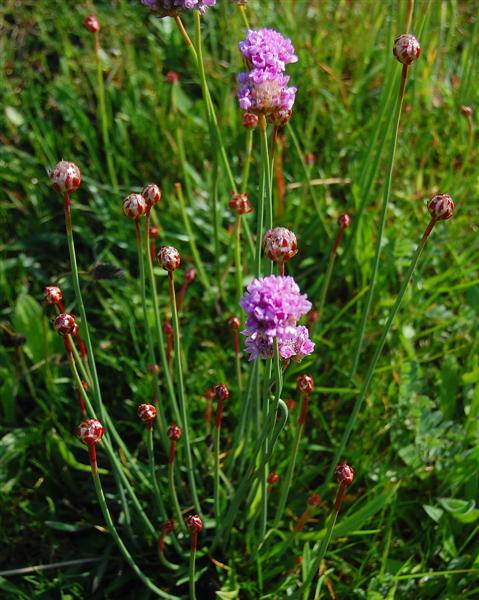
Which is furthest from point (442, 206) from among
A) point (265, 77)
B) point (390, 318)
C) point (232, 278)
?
point (232, 278)

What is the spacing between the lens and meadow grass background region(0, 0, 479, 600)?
58.7 inches

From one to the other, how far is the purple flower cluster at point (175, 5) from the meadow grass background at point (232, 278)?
0.37 meters

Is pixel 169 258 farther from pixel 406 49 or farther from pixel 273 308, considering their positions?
pixel 406 49

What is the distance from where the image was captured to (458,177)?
204 centimetres

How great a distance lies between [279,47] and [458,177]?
1.13 meters

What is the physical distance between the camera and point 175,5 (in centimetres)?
114

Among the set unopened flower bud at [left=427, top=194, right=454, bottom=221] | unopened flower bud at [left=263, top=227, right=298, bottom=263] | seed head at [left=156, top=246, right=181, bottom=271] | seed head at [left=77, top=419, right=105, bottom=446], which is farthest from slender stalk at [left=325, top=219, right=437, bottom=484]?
seed head at [left=77, top=419, right=105, bottom=446]

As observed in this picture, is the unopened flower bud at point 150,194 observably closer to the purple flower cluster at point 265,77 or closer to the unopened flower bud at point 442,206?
the purple flower cluster at point 265,77

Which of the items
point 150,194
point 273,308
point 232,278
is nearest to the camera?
point 273,308

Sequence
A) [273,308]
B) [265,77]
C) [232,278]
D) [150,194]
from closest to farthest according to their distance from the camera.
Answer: [273,308]
[265,77]
[150,194]
[232,278]

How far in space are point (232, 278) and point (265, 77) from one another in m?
1.01

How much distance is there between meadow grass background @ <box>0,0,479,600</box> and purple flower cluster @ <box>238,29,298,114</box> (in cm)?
42

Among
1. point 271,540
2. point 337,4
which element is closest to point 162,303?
point 271,540

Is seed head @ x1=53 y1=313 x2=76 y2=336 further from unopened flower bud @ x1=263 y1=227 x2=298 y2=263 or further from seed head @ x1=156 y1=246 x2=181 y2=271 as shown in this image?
unopened flower bud @ x1=263 y1=227 x2=298 y2=263
